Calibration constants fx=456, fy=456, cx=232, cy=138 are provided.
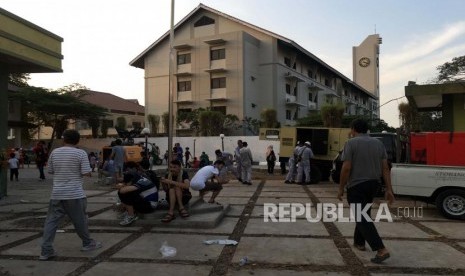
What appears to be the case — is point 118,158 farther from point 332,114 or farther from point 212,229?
point 332,114

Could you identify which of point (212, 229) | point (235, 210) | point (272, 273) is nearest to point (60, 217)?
point (212, 229)

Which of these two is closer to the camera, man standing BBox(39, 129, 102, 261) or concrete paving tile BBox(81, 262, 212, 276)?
concrete paving tile BBox(81, 262, 212, 276)

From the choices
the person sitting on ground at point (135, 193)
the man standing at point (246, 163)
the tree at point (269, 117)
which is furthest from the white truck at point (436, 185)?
the tree at point (269, 117)

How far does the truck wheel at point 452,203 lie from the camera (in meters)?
9.09

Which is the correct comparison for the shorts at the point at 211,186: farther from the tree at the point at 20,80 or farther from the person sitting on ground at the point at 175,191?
Answer: the tree at the point at 20,80

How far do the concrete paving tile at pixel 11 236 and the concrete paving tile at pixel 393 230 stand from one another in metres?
5.22

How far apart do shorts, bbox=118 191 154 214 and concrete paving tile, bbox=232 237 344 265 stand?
1967 mm

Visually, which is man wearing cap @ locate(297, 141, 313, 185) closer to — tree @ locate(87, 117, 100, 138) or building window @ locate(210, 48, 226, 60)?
building window @ locate(210, 48, 226, 60)

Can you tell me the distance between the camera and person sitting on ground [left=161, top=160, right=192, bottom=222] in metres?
8.05

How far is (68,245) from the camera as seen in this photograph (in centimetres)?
675

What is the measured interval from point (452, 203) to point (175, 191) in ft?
18.2

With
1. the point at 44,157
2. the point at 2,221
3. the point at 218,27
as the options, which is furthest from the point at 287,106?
the point at 2,221

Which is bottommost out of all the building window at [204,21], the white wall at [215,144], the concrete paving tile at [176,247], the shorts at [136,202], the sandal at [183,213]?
the concrete paving tile at [176,247]

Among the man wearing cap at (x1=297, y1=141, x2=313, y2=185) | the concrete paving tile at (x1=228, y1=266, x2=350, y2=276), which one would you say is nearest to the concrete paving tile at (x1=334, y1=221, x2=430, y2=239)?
the concrete paving tile at (x1=228, y1=266, x2=350, y2=276)
